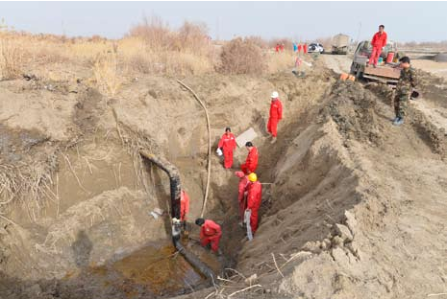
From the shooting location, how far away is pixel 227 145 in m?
8.97

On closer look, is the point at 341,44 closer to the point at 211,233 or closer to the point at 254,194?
the point at 254,194

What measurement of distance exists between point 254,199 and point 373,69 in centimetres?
890

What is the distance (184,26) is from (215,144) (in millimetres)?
7517

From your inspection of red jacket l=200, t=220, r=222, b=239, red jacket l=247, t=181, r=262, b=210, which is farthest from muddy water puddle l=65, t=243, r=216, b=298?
red jacket l=247, t=181, r=262, b=210

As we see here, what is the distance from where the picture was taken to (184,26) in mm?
14898

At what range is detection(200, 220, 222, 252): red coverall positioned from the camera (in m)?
6.85

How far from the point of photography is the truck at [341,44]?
32.2 m

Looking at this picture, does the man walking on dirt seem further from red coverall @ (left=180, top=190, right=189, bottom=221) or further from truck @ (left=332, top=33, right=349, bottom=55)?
truck @ (left=332, top=33, right=349, bottom=55)

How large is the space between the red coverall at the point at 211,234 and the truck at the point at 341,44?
29910mm

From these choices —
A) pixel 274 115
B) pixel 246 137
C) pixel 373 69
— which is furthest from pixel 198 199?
pixel 373 69

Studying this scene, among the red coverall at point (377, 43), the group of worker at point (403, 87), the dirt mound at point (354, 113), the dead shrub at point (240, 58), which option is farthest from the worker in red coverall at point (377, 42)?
the dead shrub at point (240, 58)

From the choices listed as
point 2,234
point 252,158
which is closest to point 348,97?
point 252,158

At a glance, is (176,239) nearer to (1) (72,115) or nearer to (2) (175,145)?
(2) (175,145)

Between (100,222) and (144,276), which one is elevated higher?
(100,222)
